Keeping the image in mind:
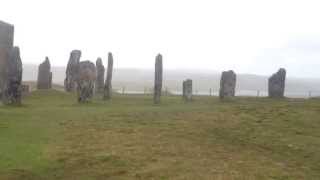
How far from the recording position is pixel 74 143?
84.2 feet

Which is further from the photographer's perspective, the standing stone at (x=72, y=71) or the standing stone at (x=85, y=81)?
the standing stone at (x=72, y=71)

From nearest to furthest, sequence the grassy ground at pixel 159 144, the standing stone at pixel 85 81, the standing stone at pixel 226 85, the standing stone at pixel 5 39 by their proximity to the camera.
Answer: the grassy ground at pixel 159 144 < the standing stone at pixel 85 81 < the standing stone at pixel 5 39 < the standing stone at pixel 226 85

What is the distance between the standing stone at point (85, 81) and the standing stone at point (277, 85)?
63.5 feet

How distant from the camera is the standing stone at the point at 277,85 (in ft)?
191

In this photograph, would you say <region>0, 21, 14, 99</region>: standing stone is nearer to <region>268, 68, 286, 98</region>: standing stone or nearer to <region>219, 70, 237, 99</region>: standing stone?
<region>219, 70, 237, 99</region>: standing stone

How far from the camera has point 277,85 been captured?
58469mm

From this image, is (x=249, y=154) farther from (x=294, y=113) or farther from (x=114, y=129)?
(x=294, y=113)

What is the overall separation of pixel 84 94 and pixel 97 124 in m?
16.0

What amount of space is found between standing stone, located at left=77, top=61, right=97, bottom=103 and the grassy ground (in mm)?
8066

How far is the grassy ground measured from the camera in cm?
2093

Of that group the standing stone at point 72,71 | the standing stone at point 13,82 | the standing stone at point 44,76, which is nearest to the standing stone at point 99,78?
the standing stone at point 72,71

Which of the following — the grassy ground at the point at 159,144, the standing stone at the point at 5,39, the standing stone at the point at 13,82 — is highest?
the standing stone at the point at 5,39

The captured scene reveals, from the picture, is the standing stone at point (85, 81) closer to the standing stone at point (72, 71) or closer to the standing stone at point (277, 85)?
the standing stone at point (72, 71)

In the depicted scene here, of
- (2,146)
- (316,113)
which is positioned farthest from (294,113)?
(2,146)
